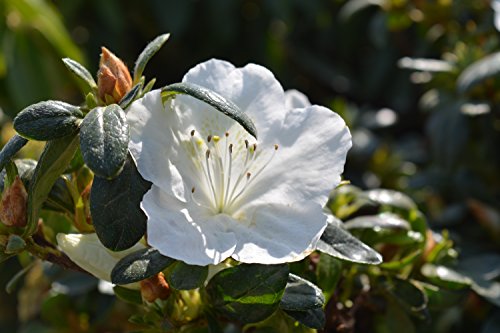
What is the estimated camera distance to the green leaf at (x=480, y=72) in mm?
1470

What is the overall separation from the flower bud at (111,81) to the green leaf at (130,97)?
0.02 m

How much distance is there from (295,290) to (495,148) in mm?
839

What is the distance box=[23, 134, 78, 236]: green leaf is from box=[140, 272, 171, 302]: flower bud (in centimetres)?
14

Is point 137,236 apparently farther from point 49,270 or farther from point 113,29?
point 113,29

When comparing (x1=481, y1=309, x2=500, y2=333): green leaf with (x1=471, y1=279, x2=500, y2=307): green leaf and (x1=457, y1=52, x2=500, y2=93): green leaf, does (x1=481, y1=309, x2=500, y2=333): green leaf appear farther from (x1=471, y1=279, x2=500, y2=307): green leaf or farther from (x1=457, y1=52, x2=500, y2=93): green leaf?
(x1=457, y1=52, x2=500, y2=93): green leaf

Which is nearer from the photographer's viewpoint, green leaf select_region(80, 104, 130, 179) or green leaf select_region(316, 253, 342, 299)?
green leaf select_region(80, 104, 130, 179)

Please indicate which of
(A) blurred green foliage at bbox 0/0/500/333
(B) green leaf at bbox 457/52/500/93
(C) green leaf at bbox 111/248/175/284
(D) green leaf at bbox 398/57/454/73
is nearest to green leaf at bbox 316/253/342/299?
(A) blurred green foliage at bbox 0/0/500/333

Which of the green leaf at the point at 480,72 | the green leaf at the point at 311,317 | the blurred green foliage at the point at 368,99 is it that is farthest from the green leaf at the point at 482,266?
the green leaf at the point at 311,317

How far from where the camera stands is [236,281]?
95 cm

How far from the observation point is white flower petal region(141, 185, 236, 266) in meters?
0.87

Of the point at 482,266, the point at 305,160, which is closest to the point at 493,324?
the point at 482,266

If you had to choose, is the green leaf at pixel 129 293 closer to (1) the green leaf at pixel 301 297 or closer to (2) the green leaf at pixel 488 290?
(1) the green leaf at pixel 301 297

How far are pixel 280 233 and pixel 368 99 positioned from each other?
1.54 meters

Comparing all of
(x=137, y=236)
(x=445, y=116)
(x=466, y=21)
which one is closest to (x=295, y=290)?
(x=137, y=236)
